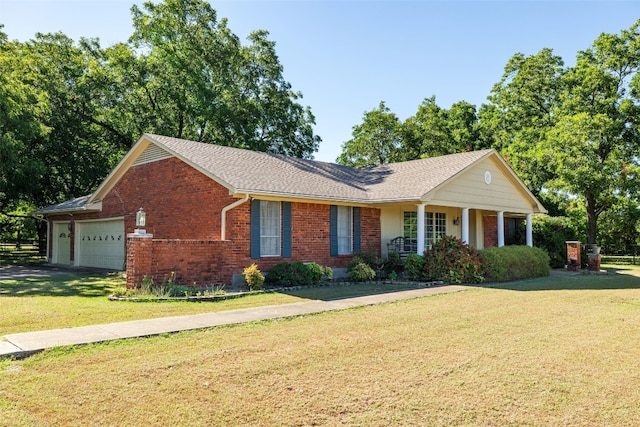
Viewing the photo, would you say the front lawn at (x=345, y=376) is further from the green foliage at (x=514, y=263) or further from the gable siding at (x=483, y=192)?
the gable siding at (x=483, y=192)

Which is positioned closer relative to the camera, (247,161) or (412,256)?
(412,256)

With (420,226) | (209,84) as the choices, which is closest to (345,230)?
(420,226)

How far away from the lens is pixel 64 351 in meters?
5.96

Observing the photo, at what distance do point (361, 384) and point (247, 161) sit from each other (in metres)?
13.2

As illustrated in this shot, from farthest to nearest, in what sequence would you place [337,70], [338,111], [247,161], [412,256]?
[338,111], [337,70], [247,161], [412,256]

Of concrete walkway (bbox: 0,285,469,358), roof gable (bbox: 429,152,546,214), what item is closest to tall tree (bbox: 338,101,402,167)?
roof gable (bbox: 429,152,546,214)

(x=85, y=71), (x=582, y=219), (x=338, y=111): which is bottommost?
(x=582, y=219)

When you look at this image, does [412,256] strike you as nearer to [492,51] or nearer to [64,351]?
[492,51]

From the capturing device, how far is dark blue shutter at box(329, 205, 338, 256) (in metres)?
15.9

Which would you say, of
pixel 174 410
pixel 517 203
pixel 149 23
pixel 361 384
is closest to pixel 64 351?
pixel 174 410

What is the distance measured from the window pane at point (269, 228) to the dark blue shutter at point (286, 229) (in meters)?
0.16

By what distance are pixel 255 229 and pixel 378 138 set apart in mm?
24864

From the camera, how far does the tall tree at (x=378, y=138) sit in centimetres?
3634

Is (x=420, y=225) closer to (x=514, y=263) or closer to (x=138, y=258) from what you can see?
(x=514, y=263)
